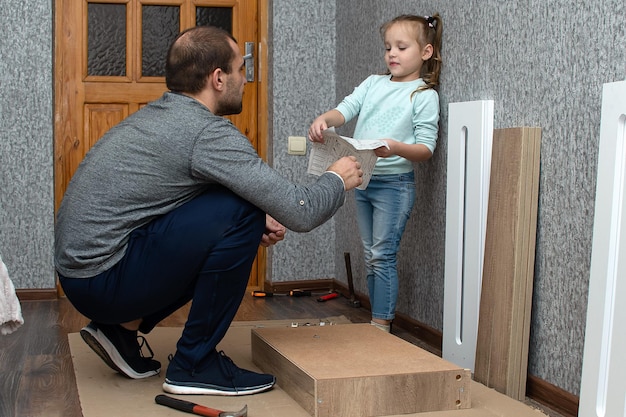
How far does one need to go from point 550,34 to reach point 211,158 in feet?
2.98

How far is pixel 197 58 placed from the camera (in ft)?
7.23

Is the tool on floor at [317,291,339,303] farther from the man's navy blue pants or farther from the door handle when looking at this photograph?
the man's navy blue pants

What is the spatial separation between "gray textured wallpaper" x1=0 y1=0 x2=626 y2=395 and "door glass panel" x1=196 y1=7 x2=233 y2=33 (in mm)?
211

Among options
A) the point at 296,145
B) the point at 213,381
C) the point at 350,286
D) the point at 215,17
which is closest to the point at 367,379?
the point at 213,381

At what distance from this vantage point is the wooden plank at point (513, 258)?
223cm

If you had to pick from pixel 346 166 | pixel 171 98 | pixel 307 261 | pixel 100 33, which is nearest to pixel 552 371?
pixel 346 166

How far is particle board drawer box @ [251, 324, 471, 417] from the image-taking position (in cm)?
197

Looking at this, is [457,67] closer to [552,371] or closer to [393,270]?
[393,270]

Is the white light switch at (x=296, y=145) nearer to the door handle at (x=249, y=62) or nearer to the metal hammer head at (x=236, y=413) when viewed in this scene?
the door handle at (x=249, y=62)

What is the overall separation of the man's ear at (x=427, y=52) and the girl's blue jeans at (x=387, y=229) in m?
0.38

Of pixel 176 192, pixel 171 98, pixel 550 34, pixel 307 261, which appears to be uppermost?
pixel 550 34

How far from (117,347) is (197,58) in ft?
2.62

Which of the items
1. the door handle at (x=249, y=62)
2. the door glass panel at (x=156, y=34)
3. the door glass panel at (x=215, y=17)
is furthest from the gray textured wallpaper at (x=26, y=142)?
the door handle at (x=249, y=62)

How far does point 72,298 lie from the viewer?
2.18 metres
